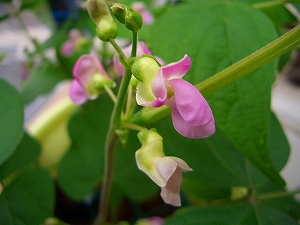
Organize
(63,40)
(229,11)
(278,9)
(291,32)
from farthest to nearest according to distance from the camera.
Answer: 1. (63,40)
2. (278,9)
3. (229,11)
4. (291,32)

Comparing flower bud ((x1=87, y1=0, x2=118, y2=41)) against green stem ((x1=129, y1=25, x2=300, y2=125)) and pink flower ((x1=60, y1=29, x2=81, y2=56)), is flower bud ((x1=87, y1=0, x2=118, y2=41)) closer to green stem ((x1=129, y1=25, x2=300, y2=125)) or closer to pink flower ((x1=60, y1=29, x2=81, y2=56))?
green stem ((x1=129, y1=25, x2=300, y2=125))

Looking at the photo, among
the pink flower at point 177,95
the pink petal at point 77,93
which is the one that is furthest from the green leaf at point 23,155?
the pink flower at point 177,95

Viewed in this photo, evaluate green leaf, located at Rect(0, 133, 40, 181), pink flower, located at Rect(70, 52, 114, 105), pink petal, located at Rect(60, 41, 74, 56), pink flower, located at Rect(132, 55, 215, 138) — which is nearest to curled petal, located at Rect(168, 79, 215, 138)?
pink flower, located at Rect(132, 55, 215, 138)

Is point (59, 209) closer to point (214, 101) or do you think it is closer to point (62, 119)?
point (62, 119)

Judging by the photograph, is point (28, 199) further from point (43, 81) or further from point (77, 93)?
point (43, 81)

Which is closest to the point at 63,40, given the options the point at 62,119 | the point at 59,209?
the point at 62,119

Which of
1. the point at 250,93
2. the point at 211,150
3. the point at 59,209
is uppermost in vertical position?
the point at 250,93
